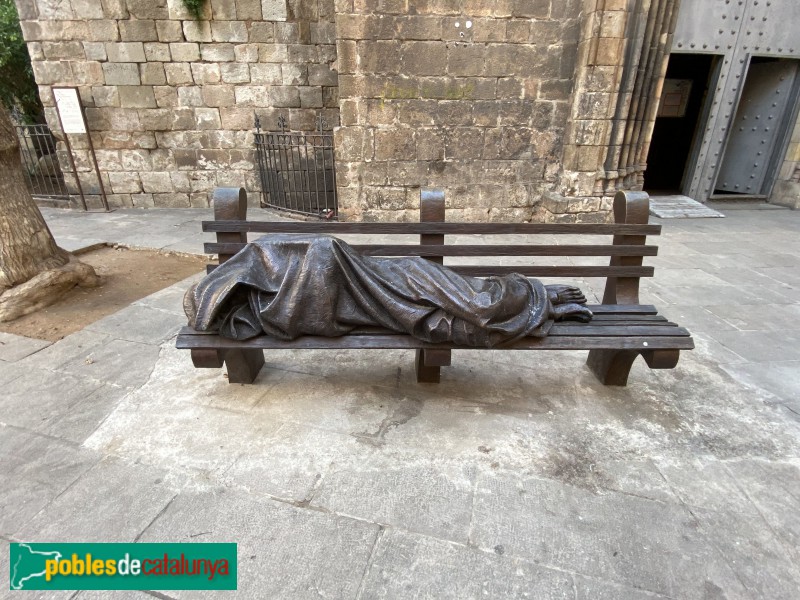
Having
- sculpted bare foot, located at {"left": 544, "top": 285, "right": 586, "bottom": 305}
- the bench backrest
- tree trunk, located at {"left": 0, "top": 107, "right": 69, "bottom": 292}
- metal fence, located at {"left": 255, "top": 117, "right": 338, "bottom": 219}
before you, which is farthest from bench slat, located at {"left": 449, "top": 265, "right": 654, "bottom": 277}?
metal fence, located at {"left": 255, "top": 117, "right": 338, "bottom": 219}

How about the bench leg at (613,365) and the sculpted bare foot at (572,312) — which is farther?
the bench leg at (613,365)

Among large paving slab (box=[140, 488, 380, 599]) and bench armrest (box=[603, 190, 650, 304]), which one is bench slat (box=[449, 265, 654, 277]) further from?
large paving slab (box=[140, 488, 380, 599])

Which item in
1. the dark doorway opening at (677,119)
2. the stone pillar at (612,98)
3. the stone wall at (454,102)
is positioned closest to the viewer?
the stone pillar at (612,98)

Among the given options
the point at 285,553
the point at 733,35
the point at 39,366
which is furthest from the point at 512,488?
the point at 733,35

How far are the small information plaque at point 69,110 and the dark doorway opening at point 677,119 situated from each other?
1022 cm

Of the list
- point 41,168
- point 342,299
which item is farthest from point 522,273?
point 41,168

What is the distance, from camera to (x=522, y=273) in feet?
8.00

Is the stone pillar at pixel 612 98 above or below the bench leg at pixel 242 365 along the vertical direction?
above

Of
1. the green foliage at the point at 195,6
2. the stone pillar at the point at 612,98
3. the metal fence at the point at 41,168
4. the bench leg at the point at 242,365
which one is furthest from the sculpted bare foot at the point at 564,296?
the metal fence at the point at 41,168

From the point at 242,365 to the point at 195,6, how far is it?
681 cm

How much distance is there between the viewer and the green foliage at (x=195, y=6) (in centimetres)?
657

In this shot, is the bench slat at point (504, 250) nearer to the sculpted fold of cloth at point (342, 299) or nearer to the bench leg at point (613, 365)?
the sculpted fold of cloth at point (342, 299)

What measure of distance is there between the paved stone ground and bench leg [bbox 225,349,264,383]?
0.26ft

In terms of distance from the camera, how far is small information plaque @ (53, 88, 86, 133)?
6664 mm
